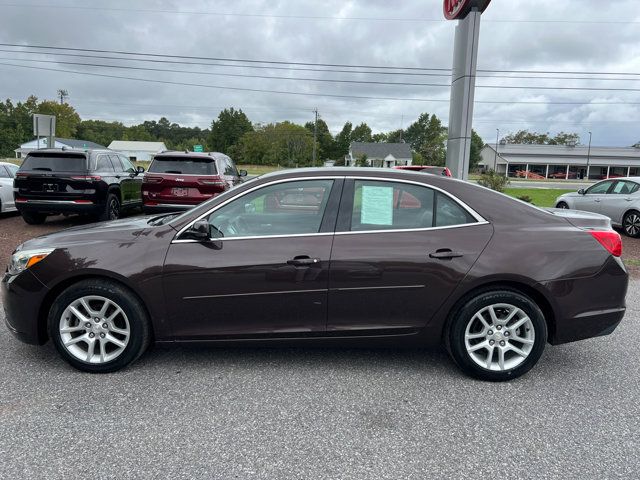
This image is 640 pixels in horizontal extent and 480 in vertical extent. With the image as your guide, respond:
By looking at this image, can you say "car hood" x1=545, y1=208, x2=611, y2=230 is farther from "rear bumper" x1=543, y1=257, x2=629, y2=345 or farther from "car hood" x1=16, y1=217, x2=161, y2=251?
"car hood" x1=16, y1=217, x2=161, y2=251

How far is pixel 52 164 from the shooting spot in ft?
32.5

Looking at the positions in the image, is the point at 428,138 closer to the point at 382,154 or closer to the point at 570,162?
the point at 382,154

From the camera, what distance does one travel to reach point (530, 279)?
11.5 feet

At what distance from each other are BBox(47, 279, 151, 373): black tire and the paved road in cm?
10

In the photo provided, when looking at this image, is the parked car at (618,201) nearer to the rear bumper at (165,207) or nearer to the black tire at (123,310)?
the rear bumper at (165,207)

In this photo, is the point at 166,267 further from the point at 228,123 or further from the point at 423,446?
the point at 228,123

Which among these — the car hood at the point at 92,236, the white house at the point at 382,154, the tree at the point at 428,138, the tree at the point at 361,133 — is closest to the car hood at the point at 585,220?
the car hood at the point at 92,236

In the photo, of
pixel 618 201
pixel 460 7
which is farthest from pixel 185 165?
pixel 618 201

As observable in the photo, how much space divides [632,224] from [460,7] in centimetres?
650

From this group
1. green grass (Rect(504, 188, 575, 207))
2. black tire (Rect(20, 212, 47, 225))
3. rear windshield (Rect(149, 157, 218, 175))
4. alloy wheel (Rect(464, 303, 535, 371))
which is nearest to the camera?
alloy wheel (Rect(464, 303, 535, 371))

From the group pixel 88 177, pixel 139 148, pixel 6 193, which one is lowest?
pixel 6 193

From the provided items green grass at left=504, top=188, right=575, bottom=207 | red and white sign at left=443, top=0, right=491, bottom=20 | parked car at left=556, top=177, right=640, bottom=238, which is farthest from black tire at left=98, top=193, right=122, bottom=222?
green grass at left=504, top=188, right=575, bottom=207

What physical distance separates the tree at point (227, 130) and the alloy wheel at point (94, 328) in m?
117

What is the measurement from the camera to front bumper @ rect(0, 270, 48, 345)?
3.58 m
